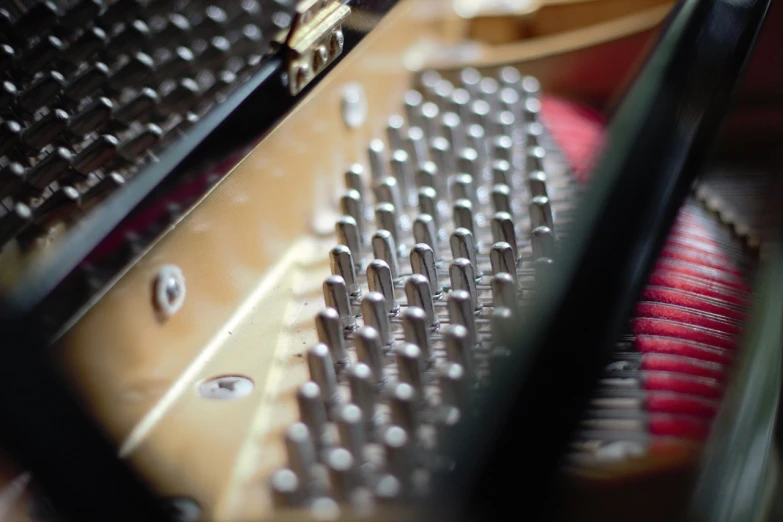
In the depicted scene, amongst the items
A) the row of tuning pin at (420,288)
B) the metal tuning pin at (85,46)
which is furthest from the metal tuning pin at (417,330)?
the metal tuning pin at (85,46)

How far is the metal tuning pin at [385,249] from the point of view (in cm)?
100

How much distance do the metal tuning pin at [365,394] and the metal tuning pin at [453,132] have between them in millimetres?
617

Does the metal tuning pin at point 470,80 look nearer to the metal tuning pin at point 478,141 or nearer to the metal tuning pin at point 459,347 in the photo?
the metal tuning pin at point 478,141

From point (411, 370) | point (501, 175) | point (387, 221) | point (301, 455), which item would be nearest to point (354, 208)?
point (387, 221)

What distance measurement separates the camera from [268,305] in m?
1.01

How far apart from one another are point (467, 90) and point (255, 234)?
63cm

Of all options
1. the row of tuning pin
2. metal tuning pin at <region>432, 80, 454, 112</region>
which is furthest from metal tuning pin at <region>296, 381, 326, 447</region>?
metal tuning pin at <region>432, 80, 454, 112</region>

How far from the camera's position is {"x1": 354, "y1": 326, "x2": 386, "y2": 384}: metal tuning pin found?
2.73ft

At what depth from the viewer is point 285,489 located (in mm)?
716

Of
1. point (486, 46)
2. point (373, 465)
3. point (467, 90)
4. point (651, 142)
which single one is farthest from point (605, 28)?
point (373, 465)

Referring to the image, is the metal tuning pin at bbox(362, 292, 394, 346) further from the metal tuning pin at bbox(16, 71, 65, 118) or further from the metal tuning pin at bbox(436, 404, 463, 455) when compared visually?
the metal tuning pin at bbox(16, 71, 65, 118)

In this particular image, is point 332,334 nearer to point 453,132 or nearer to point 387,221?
point 387,221

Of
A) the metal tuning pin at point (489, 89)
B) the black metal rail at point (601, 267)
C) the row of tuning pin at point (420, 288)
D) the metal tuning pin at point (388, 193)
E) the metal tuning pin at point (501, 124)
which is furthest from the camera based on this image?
the metal tuning pin at point (489, 89)

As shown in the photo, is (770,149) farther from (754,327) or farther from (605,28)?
(754,327)
